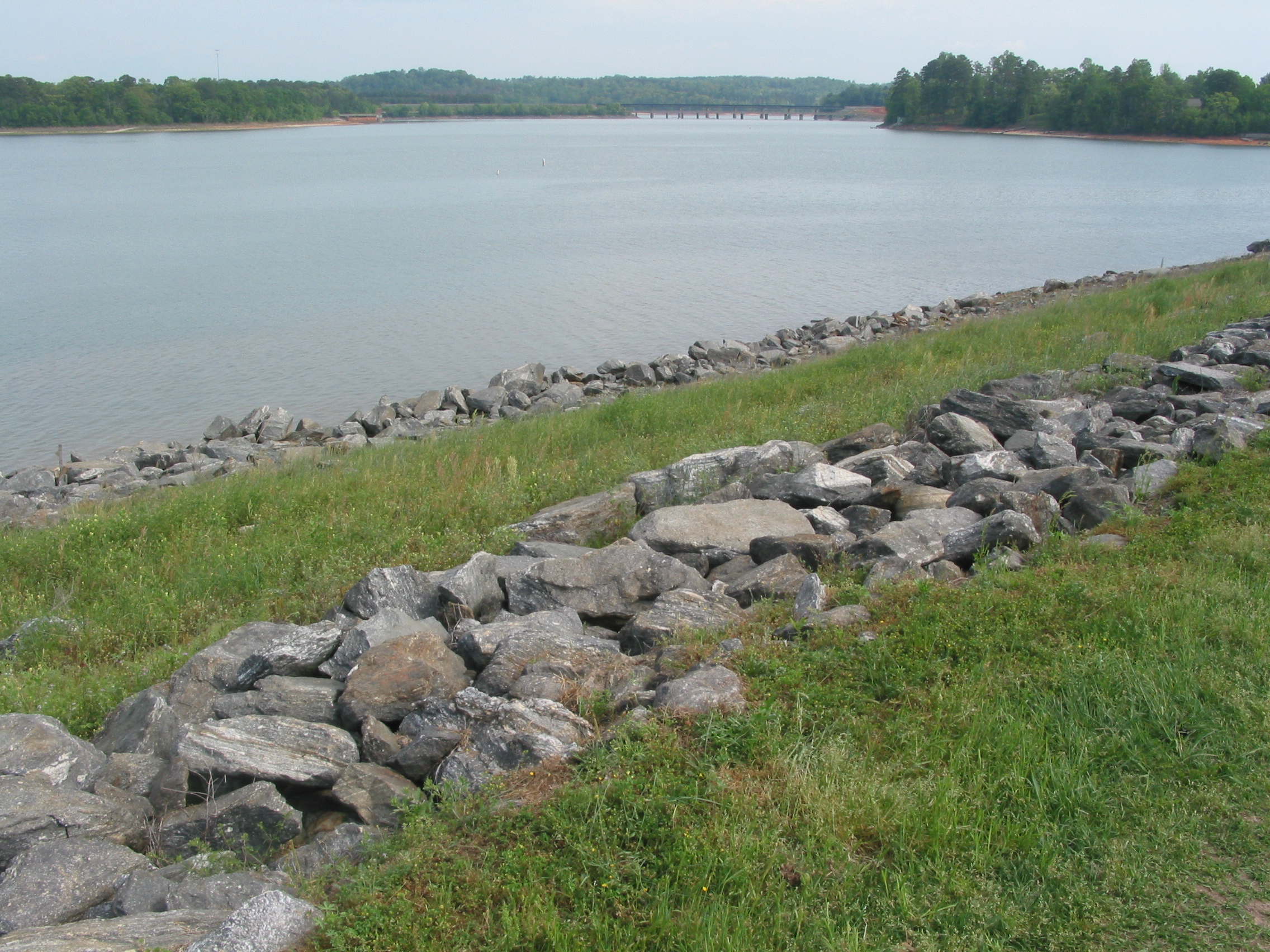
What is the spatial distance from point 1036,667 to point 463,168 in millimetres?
85597

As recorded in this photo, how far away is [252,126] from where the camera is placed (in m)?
151

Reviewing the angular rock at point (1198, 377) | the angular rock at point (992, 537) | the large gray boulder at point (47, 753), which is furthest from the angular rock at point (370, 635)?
the angular rock at point (1198, 377)

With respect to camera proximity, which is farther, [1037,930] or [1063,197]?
[1063,197]

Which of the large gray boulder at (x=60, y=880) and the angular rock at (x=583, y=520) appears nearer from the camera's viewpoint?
the large gray boulder at (x=60, y=880)

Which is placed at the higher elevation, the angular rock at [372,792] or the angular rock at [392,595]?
the angular rock at [392,595]

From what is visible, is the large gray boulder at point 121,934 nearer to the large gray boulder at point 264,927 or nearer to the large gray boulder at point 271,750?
the large gray boulder at point 264,927

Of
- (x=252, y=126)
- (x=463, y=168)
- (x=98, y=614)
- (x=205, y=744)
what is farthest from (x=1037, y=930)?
(x=252, y=126)

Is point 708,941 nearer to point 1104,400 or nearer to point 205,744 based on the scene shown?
point 205,744

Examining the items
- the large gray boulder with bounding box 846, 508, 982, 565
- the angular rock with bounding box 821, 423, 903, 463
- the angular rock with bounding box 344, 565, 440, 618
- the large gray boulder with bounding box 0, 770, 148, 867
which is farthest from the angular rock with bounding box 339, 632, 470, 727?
the angular rock with bounding box 821, 423, 903, 463

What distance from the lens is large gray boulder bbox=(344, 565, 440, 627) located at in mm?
6586

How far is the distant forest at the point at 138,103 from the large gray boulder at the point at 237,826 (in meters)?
152

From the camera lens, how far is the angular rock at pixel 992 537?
6.37 m

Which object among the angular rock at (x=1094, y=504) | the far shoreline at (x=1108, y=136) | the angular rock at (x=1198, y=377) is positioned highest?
the far shoreline at (x=1108, y=136)

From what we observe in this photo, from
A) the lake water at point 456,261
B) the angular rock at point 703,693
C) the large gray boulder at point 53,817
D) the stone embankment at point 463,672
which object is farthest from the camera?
the lake water at point 456,261
